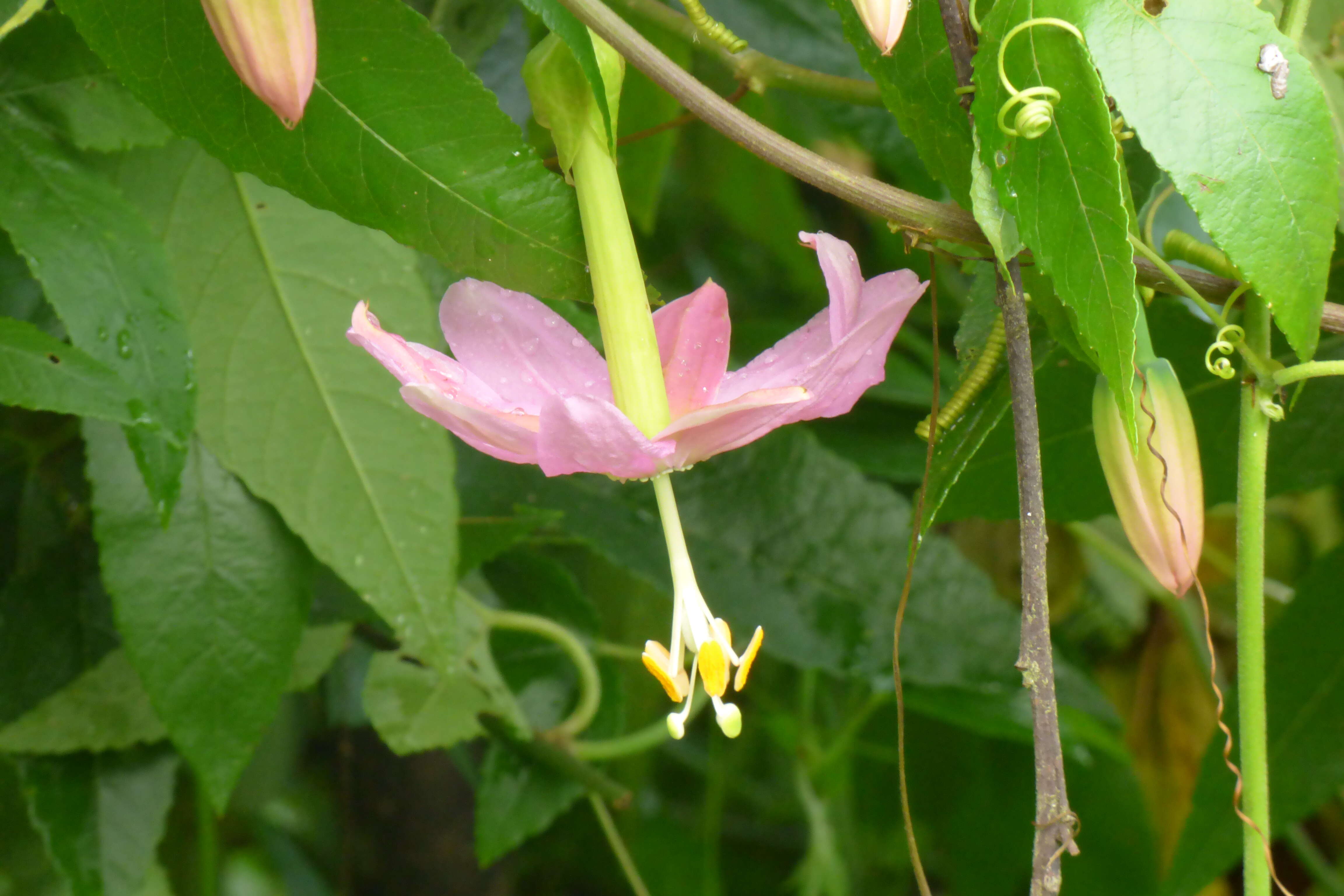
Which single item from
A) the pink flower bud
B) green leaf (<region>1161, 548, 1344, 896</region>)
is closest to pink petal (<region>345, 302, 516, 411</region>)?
the pink flower bud

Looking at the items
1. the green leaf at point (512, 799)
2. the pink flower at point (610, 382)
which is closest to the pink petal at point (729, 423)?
the pink flower at point (610, 382)

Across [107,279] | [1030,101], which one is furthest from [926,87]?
[107,279]

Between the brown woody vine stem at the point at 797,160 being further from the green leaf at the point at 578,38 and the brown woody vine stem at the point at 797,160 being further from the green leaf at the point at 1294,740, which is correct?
the green leaf at the point at 1294,740

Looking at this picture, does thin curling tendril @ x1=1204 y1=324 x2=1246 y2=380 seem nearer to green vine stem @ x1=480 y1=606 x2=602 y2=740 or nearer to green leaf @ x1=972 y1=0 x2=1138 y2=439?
green leaf @ x1=972 y1=0 x2=1138 y2=439

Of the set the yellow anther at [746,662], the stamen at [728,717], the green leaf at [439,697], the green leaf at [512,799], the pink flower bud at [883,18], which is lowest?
the green leaf at [512,799]

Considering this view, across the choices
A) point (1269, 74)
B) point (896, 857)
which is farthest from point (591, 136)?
point (896, 857)

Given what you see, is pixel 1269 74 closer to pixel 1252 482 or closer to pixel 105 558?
pixel 1252 482

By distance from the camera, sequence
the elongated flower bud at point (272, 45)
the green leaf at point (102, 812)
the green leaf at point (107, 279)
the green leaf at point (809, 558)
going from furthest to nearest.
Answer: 1. the green leaf at point (809, 558)
2. the green leaf at point (102, 812)
3. the green leaf at point (107, 279)
4. the elongated flower bud at point (272, 45)
